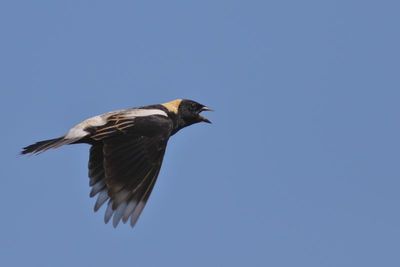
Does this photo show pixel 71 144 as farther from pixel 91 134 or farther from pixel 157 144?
pixel 157 144

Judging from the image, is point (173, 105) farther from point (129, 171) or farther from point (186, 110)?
point (129, 171)

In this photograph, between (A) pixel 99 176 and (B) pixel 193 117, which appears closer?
(A) pixel 99 176

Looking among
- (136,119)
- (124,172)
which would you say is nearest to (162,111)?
(136,119)

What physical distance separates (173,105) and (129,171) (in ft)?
8.40

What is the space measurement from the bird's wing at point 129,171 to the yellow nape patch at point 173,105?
4.86 ft

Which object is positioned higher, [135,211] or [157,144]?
[157,144]

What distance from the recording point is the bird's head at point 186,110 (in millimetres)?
13625

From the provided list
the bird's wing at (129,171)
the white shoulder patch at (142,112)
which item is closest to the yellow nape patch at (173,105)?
the white shoulder patch at (142,112)

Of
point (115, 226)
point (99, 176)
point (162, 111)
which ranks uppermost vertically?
point (162, 111)

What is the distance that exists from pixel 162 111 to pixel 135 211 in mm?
2161

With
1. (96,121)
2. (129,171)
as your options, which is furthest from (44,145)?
(129,171)

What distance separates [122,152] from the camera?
1138cm

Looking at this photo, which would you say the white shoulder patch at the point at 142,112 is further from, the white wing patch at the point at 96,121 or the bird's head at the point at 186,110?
the bird's head at the point at 186,110

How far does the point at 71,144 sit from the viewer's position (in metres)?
12.0
